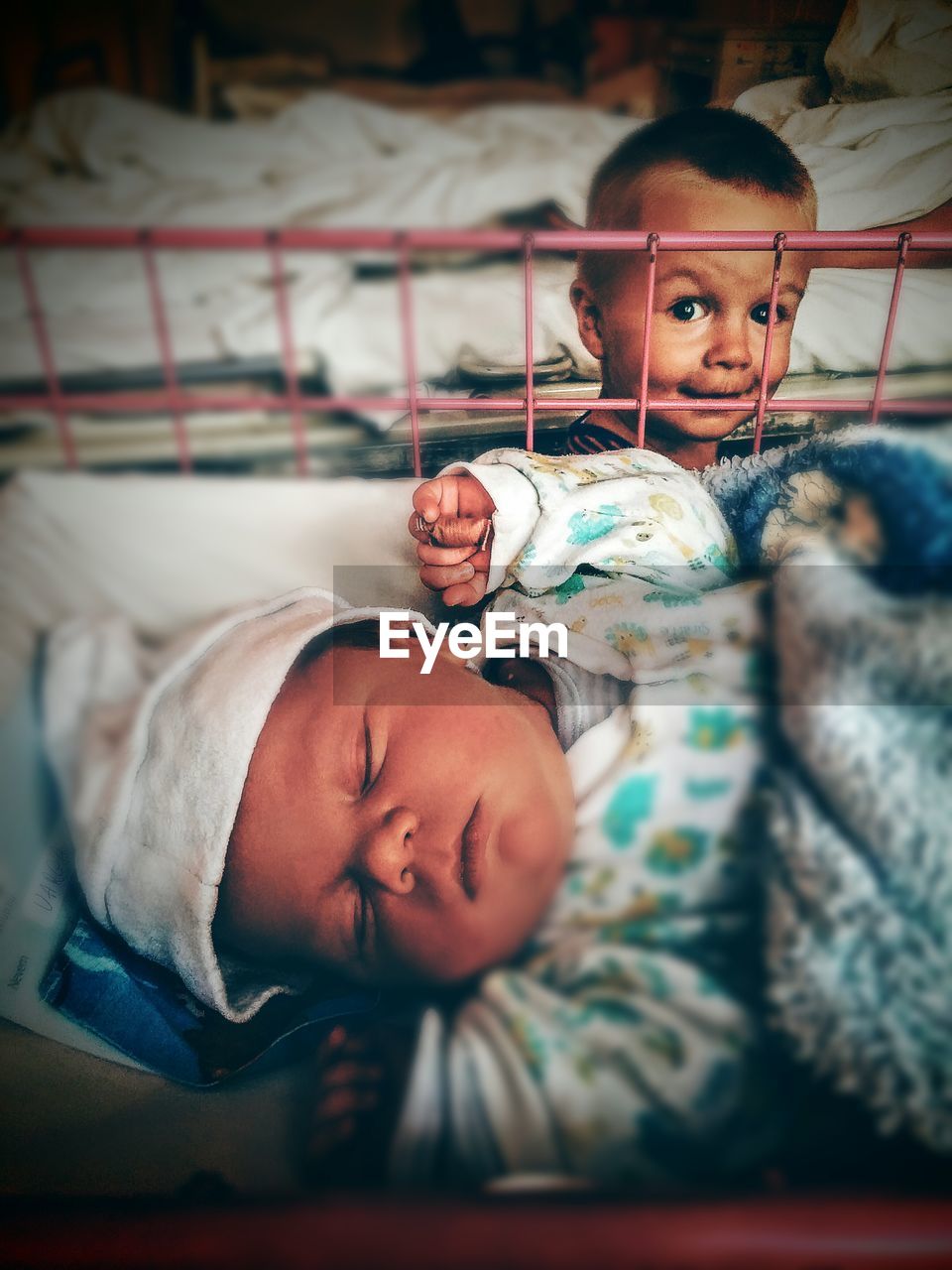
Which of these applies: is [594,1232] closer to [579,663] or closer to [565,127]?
[579,663]

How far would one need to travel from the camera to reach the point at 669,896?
1.37 feet

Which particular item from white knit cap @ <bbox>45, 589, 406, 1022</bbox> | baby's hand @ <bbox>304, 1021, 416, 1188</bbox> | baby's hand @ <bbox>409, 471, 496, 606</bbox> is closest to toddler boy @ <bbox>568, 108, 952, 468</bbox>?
baby's hand @ <bbox>409, 471, 496, 606</bbox>

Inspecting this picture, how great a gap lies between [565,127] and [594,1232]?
2.38 feet

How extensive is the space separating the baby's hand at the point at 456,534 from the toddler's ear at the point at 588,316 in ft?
0.64

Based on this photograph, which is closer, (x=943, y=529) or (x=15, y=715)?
(x=943, y=529)

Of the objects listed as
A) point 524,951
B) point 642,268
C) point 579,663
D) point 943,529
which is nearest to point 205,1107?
point 524,951

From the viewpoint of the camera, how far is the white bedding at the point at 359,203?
64 cm

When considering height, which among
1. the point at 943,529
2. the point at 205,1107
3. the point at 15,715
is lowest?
the point at 205,1107

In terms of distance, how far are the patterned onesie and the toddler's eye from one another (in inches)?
9.4

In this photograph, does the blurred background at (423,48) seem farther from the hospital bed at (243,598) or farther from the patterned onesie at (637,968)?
the patterned onesie at (637,968)

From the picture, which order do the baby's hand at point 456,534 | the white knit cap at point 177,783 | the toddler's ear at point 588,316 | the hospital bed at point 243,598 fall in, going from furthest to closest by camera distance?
Answer: the toddler's ear at point 588,316 → the baby's hand at point 456,534 → the white knit cap at point 177,783 → the hospital bed at point 243,598

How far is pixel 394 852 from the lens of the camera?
0.43 meters

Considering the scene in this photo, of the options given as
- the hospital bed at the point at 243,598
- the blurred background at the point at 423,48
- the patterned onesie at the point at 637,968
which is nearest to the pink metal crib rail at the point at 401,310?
the hospital bed at the point at 243,598

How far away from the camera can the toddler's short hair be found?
621 mm
